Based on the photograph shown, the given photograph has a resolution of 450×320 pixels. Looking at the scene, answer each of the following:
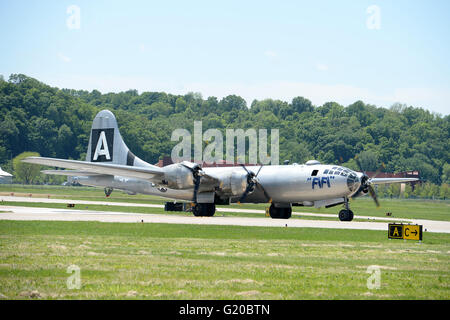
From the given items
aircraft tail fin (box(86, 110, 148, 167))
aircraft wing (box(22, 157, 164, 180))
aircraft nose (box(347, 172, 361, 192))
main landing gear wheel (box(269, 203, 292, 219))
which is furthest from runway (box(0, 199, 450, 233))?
aircraft tail fin (box(86, 110, 148, 167))

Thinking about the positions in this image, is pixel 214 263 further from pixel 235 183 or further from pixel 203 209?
pixel 203 209

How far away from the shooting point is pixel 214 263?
21328 millimetres

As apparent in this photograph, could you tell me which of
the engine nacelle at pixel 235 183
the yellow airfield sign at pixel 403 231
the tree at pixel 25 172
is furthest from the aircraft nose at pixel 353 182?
the tree at pixel 25 172

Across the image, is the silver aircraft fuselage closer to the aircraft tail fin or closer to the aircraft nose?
the aircraft nose

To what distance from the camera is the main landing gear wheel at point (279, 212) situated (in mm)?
51875

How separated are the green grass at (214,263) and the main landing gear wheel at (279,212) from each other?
665 inches

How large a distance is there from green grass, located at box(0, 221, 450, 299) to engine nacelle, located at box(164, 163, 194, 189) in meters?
13.5

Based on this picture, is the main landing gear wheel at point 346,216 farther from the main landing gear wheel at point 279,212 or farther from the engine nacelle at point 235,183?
the engine nacelle at point 235,183

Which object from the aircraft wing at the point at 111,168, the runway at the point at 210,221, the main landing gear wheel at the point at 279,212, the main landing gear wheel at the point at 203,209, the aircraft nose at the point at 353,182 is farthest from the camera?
the main landing gear wheel at the point at 279,212

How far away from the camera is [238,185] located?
160ft

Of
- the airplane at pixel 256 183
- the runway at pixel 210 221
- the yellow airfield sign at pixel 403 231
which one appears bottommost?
the runway at pixel 210 221

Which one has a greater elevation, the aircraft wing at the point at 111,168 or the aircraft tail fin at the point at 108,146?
the aircraft tail fin at the point at 108,146

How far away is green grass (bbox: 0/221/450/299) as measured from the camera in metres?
16.0
